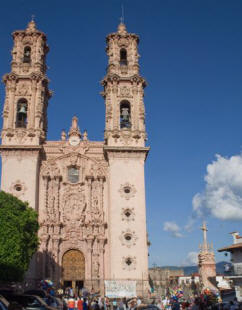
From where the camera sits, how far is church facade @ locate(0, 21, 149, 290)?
113 ft

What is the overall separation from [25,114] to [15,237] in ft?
51.7

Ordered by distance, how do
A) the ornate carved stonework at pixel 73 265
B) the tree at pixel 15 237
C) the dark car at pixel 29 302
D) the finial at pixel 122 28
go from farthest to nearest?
the finial at pixel 122 28, the ornate carved stonework at pixel 73 265, the tree at pixel 15 237, the dark car at pixel 29 302

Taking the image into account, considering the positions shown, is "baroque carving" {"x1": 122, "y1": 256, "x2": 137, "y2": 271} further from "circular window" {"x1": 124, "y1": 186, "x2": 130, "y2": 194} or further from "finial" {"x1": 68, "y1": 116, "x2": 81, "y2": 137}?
"finial" {"x1": 68, "y1": 116, "x2": 81, "y2": 137}

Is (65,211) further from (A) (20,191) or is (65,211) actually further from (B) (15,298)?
(B) (15,298)

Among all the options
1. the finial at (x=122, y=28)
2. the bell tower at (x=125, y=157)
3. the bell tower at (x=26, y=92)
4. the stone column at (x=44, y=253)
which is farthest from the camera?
the finial at (x=122, y=28)

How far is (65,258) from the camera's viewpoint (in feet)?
115

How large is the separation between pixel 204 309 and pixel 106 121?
64.7 feet

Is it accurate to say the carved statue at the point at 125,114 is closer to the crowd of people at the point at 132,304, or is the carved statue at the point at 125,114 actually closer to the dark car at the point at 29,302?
the crowd of people at the point at 132,304

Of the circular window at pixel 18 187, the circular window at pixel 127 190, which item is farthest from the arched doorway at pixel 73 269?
the circular window at pixel 18 187

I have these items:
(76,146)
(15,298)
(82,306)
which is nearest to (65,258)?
(76,146)

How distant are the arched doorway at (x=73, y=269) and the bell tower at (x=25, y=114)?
16.8 ft

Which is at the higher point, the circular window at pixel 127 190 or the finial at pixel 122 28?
the finial at pixel 122 28

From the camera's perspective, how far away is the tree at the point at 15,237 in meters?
26.3

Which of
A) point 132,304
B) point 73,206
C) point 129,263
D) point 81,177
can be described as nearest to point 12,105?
point 81,177
